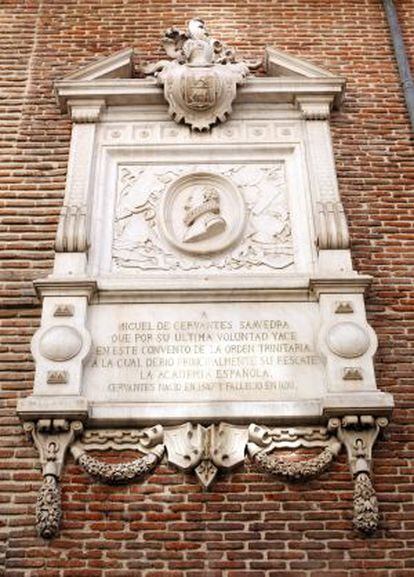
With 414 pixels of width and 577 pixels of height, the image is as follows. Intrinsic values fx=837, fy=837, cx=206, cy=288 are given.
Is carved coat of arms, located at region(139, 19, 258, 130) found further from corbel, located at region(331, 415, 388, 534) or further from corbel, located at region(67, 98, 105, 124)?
corbel, located at region(331, 415, 388, 534)

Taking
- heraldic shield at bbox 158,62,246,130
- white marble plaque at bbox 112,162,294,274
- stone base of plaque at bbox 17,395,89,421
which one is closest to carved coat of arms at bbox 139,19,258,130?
heraldic shield at bbox 158,62,246,130

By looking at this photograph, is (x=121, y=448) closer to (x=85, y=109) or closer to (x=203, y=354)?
(x=203, y=354)

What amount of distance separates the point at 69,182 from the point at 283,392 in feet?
9.07

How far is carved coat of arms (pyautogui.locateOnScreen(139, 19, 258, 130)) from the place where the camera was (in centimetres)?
789

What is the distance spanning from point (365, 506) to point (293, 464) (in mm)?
578

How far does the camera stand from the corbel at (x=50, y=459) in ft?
18.8

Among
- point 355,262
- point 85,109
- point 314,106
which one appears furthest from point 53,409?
point 314,106

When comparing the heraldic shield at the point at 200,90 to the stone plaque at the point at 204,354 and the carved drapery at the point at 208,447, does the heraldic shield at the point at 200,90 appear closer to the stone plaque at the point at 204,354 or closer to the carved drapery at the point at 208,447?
the stone plaque at the point at 204,354

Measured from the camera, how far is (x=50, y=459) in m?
5.98

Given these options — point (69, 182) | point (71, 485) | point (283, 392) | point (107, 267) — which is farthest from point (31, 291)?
point (283, 392)

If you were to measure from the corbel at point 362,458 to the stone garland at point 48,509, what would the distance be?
2.05 meters

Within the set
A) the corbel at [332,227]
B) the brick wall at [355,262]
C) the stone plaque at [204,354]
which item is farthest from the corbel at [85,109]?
the corbel at [332,227]

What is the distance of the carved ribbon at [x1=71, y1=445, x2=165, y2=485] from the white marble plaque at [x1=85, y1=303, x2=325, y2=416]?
453 mm

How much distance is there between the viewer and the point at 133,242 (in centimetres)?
723
